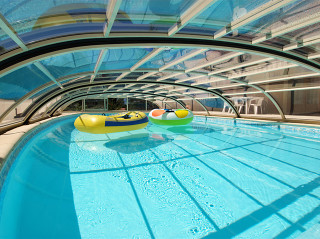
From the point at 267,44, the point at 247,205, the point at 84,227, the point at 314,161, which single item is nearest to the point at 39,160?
the point at 84,227

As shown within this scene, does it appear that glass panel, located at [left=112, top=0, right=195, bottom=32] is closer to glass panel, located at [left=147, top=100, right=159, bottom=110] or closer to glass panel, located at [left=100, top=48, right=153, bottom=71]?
glass panel, located at [left=100, top=48, right=153, bottom=71]

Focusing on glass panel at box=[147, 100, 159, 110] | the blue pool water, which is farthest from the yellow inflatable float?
glass panel at box=[147, 100, 159, 110]

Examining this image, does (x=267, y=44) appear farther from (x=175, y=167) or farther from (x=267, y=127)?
(x=267, y=127)

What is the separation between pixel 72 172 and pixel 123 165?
1.50 meters

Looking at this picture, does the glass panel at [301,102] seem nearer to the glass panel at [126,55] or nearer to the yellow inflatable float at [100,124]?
the yellow inflatable float at [100,124]

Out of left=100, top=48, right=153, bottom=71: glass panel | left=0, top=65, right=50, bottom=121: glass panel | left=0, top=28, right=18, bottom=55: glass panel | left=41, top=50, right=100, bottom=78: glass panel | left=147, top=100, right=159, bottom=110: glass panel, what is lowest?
left=147, top=100, right=159, bottom=110: glass panel

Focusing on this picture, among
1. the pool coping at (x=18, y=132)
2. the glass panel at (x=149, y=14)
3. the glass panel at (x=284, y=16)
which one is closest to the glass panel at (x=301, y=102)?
the pool coping at (x=18, y=132)

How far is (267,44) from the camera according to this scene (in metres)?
5.23

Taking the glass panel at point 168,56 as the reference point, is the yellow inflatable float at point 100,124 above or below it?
below

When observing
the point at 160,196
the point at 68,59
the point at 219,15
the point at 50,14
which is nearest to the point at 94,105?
the point at 68,59

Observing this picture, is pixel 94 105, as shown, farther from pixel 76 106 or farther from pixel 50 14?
pixel 50 14

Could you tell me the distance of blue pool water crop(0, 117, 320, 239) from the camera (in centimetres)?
268

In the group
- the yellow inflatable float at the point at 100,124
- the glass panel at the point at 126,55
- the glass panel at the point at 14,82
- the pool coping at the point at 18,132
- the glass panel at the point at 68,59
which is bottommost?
the pool coping at the point at 18,132

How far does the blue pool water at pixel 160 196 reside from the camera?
2684mm
